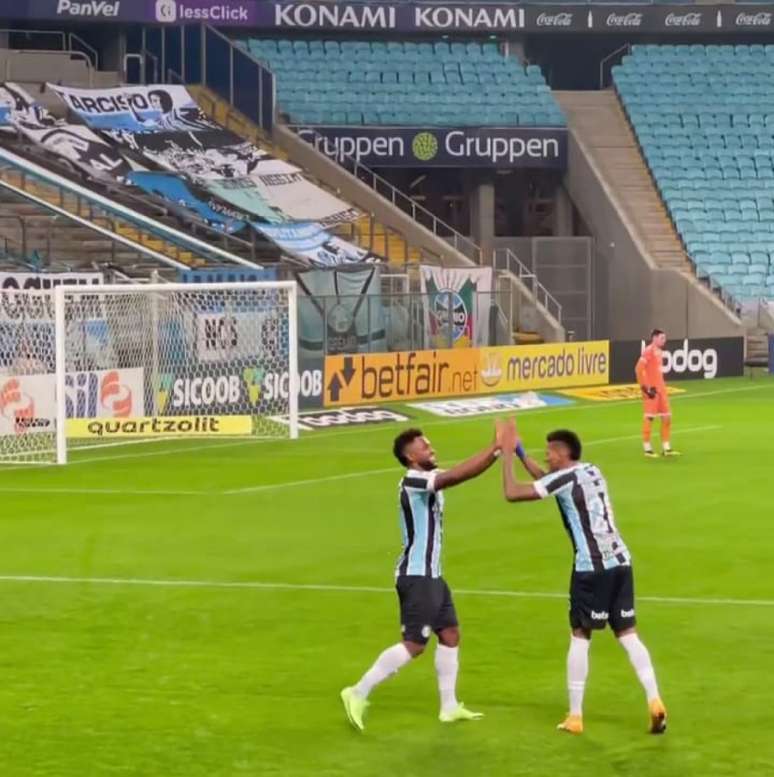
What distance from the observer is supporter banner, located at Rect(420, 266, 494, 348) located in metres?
43.2

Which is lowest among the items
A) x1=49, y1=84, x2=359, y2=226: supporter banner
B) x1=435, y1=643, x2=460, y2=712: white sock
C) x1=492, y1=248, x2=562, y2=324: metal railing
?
x1=435, y1=643, x2=460, y2=712: white sock

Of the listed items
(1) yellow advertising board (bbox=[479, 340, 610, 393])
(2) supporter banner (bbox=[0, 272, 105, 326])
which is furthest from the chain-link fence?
(2) supporter banner (bbox=[0, 272, 105, 326])

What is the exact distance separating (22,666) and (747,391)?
3268 cm

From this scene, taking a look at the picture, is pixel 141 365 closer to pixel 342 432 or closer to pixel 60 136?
pixel 342 432

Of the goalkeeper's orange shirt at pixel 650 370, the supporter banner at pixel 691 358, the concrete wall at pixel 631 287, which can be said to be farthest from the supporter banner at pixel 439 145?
the goalkeeper's orange shirt at pixel 650 370

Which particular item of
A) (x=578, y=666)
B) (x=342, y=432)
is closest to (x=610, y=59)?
(x=342, y=432)

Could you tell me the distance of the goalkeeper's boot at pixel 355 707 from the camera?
11.7 meters

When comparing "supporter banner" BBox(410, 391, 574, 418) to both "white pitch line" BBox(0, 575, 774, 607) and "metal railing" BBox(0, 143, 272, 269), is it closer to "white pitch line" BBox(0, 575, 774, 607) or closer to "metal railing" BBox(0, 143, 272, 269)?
"metal railing" BBox(0, 143, 272, 269)

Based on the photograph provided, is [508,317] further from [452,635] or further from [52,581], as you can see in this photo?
[452,635]

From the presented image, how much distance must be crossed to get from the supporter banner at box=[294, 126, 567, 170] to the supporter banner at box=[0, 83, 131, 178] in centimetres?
723

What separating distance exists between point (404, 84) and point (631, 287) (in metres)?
9.40

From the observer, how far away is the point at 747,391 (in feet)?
146

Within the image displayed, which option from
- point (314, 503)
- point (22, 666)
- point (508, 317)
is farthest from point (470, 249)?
point (22, 666)

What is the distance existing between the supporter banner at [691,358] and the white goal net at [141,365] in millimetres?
12722
